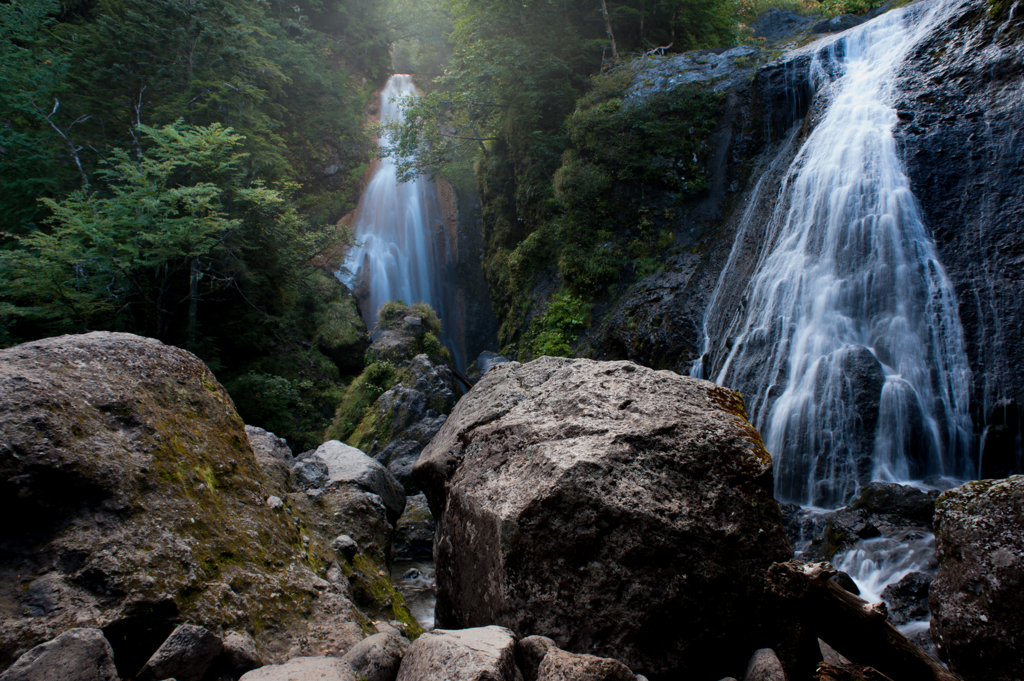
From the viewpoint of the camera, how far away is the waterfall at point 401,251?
23.6m

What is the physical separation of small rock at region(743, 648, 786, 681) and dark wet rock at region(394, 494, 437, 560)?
5768mm

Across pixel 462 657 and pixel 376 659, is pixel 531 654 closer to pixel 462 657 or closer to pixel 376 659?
pixel 462 657

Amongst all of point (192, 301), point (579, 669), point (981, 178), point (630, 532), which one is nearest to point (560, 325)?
point (981, 178)

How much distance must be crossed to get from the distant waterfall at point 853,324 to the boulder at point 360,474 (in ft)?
18.6

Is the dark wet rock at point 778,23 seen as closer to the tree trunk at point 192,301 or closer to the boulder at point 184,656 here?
the tree trunk at point 192,301

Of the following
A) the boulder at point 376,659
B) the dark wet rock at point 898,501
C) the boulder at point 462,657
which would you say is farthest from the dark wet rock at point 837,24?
the boulder at point 376,659

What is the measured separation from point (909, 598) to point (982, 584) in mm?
2625

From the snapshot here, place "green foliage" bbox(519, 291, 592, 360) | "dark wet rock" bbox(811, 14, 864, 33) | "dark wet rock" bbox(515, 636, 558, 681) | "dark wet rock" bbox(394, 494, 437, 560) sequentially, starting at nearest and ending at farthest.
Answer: "dark wet rock" bbox(515, 636, 558, 681), "dark wet rock" bbox(394, 494, 437, 560), "green foliage" bbox(519, 291, 592, 360), "dark wet rock" bbox(811, 14, 864, 33)

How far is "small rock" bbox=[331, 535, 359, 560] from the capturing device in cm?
471

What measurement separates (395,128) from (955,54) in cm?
1627

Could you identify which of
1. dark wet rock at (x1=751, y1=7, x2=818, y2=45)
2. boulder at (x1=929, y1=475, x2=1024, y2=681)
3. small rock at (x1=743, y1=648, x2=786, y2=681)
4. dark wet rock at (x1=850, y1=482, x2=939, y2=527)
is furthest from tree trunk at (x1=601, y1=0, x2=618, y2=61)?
small rock at (x1=743, y1=648, x2=786, y2=681)

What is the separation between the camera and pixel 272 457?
5102mm

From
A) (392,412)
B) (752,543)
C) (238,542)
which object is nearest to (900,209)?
(752,543)

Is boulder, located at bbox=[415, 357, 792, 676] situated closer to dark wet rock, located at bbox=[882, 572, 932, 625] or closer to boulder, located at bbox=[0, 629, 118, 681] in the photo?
boulder, located at bbox=[0, 629, 118, 681]
